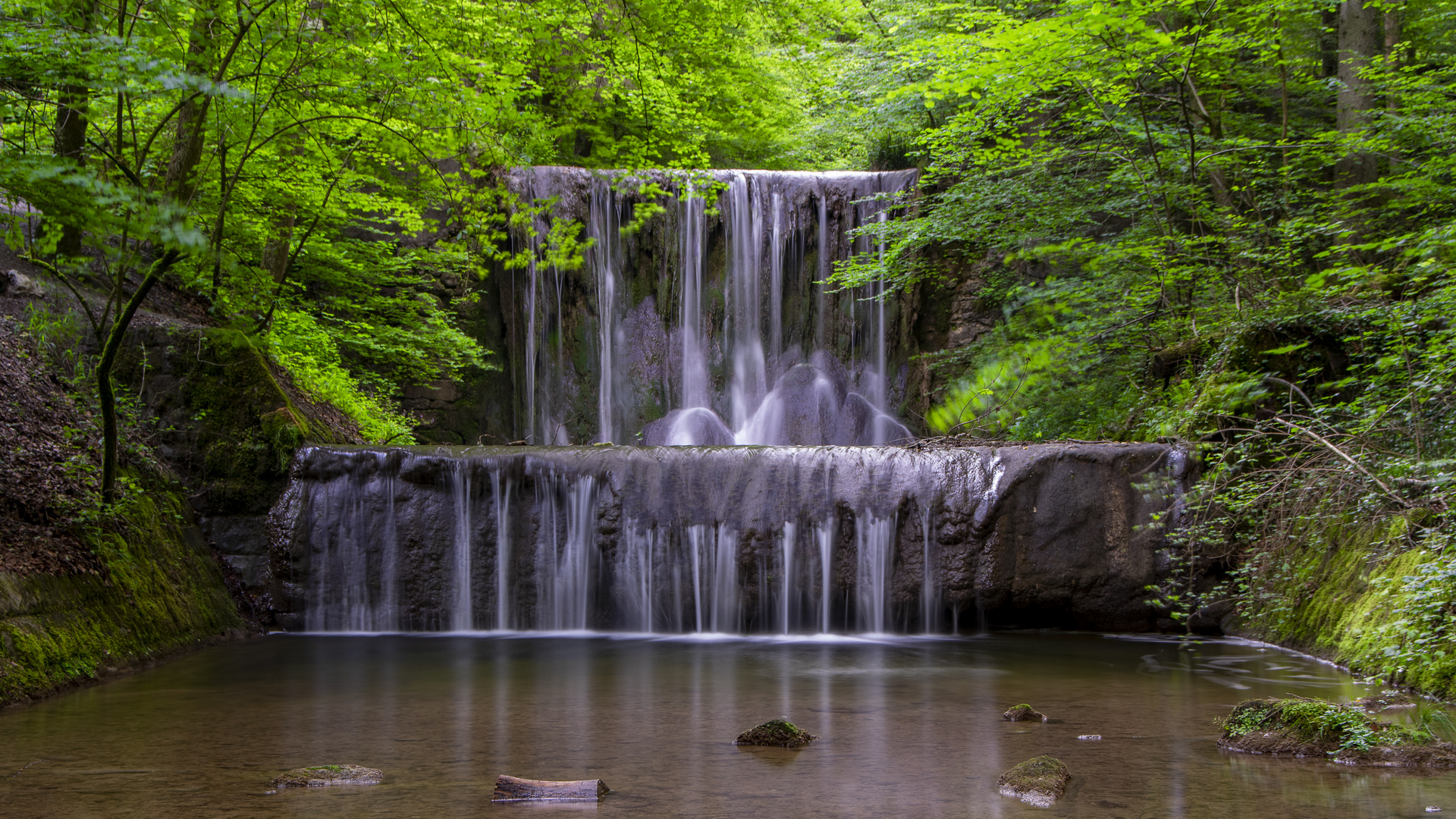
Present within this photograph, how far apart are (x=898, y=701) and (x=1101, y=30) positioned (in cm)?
682

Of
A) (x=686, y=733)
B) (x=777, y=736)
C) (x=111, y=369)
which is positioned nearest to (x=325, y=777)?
(x=686, y=733)

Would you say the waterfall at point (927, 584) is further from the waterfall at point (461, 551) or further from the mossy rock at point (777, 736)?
the mossy rock at point (777, 736)

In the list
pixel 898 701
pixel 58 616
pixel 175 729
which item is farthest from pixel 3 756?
pixel 898 701

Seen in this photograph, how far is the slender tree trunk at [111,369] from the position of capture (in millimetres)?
5418

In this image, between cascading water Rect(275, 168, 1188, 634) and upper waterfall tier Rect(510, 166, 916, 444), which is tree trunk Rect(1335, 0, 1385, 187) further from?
upper waterfall tier Rect(510, 166, 916, 444)

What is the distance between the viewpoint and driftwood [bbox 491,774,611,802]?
137 inches

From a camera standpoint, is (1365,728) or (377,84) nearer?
(1365,728)

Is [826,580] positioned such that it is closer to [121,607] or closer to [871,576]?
[871,576]

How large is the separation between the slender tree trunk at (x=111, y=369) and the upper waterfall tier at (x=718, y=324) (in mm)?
9518

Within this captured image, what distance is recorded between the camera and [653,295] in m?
16.2

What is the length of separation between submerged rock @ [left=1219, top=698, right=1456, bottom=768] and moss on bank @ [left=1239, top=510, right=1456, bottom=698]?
0.77 m

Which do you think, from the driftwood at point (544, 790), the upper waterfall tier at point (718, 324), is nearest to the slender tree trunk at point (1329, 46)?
the upper waterfall tier at point (718, 324)

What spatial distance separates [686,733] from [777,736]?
1.77 feet

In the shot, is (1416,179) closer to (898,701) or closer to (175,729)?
(898,701)
